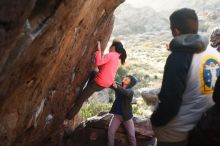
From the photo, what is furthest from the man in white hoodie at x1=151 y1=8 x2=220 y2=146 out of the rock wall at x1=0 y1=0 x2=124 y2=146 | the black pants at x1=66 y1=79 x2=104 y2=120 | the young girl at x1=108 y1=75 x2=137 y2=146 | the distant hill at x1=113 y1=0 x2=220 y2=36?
the distant hill at x1=113 y1=0 x2=220 y2=36

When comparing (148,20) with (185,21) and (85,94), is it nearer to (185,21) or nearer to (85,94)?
(85,94)

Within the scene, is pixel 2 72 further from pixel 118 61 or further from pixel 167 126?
pixel 118 61

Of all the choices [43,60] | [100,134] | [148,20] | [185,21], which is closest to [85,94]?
[100,134]

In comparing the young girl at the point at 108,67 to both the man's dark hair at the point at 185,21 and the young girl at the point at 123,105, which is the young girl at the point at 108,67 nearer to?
the young girl at the point at 123,105

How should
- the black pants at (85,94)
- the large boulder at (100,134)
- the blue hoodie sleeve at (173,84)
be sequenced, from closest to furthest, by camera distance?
the blue hoodie sleeve at (173,84)
the black pants at (85,94)
the large boulder at (100,134)

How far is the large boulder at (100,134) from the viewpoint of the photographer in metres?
13.9

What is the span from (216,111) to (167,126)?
2.60ft

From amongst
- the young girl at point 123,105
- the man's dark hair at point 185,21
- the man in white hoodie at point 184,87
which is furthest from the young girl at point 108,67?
the man in white hoodie at point 184,87

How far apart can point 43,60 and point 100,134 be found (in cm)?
648

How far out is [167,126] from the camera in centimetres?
604

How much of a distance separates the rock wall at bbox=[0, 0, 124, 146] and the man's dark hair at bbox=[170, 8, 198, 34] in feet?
7.02

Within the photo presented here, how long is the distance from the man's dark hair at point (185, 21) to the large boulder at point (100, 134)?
8.07 metres

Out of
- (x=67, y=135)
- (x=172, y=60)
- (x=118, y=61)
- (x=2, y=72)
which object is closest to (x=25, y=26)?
(x=2, y=72)

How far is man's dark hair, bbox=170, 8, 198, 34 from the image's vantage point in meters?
6.10
